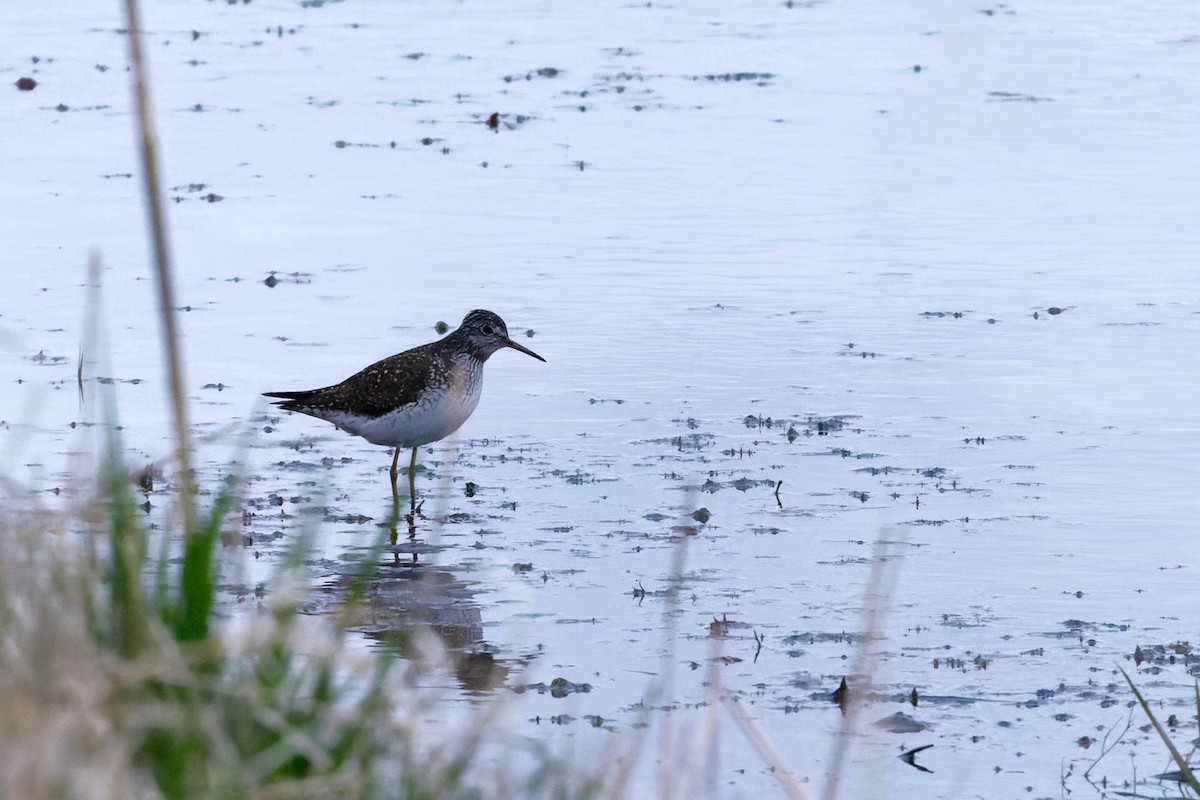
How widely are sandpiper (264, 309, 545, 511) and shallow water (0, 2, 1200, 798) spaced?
309 millimetres

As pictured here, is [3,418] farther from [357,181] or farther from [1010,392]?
[357,181]

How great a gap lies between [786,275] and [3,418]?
601 cm

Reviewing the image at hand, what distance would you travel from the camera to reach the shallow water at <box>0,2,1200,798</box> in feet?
27.4

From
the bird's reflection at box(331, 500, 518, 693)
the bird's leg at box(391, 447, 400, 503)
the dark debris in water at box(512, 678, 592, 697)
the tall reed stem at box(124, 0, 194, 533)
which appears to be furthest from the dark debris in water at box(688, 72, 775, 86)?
the tall reed stem at box(124, 0, 194, 533)

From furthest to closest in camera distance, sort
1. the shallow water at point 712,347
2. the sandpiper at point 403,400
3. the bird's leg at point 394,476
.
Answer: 1. the sandpiper at point 403,400
2. the bird's leg at point 394,476
3. the shallow water at point 712,347

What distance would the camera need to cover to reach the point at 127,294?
14.4 m

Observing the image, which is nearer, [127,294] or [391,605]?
[391,605]

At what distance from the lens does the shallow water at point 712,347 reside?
836cm

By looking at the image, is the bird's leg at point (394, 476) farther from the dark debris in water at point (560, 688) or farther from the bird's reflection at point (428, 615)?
the dark debris in water at point (560, 688)

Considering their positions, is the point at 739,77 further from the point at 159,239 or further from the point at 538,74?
the point at 159,239

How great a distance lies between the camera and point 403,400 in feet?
35.9

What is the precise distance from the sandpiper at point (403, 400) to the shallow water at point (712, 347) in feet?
1.01

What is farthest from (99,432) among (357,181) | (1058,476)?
→ (357,181)

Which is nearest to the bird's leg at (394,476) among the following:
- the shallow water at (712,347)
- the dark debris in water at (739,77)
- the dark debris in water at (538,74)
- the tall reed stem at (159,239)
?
the shallow water at (712,347)
